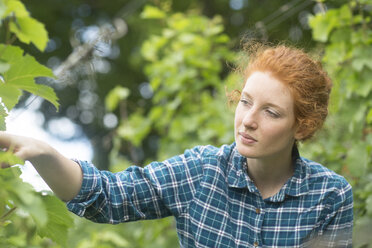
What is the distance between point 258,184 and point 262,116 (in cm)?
29

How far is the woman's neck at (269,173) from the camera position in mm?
1951

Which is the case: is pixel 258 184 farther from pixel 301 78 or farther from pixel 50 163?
pixel 50 163

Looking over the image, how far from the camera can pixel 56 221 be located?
1.25 meters

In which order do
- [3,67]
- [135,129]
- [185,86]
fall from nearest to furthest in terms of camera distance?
[3,67]
[185,86]
[135,129]

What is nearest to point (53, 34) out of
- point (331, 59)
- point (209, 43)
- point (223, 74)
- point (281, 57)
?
point (223, 74)

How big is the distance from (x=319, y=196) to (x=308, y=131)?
0.80ft

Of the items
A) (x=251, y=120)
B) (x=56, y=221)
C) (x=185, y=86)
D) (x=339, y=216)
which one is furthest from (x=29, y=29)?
(x=185, y=86)

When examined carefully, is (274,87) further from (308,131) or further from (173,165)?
(173,165)

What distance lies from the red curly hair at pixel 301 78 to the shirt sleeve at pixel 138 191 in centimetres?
38

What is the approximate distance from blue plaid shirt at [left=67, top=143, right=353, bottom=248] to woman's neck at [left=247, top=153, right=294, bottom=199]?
0.14ft

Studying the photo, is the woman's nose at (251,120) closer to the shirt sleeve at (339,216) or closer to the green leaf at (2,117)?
the shirt sleeve at (339,216)

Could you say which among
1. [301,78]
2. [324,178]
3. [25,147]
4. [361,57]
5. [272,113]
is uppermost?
[361,57]

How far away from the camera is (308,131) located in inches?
78.4

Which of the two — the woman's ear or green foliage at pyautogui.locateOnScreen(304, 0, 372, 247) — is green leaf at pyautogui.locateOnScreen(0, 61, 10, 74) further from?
green foliage at pyautogui.locateOnScreen(304, 0, 372, 247)
